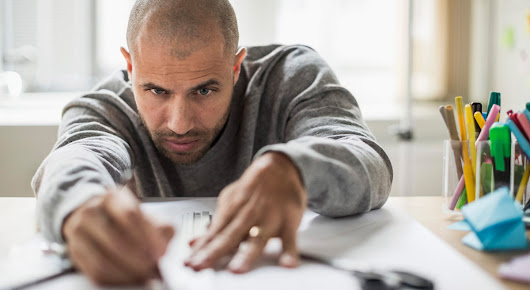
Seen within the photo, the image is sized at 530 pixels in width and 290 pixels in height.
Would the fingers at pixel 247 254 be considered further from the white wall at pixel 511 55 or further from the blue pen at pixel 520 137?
the white wall at pixel 511 55

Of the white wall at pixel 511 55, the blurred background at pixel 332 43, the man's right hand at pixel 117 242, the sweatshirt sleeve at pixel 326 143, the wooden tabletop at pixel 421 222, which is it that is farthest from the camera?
the blurred background at pixel 332 43

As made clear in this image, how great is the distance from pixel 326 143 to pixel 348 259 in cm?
22

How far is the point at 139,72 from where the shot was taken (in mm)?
1096

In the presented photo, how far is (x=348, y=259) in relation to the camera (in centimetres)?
68

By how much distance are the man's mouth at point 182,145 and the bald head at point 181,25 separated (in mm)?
171

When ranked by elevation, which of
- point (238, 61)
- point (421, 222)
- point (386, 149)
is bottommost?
point (386, 149)

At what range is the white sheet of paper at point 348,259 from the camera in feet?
1.99

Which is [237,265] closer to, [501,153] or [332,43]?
[501,153]

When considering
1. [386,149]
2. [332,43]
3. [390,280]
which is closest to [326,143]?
[390,280]

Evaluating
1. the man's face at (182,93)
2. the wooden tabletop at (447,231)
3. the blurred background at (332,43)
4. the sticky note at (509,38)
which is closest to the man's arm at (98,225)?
the man's face at (182,93)

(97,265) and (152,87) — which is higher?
(152,87)

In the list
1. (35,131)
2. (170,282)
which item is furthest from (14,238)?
(35,131)

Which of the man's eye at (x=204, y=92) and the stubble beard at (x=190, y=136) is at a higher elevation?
the man's eye at (x=204, y=92)

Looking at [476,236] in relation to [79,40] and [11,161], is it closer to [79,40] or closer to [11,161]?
[11,161]
